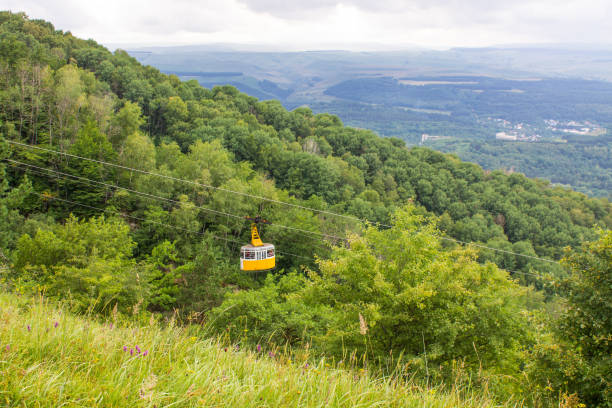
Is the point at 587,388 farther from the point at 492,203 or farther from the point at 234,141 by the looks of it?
the point at 492,203

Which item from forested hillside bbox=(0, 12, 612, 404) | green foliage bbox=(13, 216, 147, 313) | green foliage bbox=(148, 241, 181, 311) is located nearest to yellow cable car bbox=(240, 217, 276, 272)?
forested hillside bbox=(0, 12, 612, 404)

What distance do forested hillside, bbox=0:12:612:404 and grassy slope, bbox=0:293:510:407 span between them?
0.83 metres

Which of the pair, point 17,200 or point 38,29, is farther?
point 38,29

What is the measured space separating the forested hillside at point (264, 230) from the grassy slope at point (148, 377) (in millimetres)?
830

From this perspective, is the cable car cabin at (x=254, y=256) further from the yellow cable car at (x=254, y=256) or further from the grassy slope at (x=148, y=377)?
the grassy slope at (x=148, y=377)

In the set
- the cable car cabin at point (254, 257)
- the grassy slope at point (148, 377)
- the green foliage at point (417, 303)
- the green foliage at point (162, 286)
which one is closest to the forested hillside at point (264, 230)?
the green foliage at point (417, 303)

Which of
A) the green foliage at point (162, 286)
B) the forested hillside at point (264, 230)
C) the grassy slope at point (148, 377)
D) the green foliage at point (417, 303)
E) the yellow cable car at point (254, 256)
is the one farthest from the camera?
the green foliage at point (162, 286)

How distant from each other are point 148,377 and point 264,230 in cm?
3167

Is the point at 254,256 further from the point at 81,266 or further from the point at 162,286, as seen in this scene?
the point at 81,266

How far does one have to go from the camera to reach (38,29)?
7744 cm

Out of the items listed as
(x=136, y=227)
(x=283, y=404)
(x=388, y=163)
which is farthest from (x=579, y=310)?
(x=388, y=163)

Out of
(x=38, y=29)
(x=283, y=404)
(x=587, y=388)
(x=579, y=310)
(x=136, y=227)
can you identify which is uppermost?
(x=38, y=29)

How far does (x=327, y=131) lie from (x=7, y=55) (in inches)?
2466

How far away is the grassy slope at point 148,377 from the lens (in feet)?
8.00
